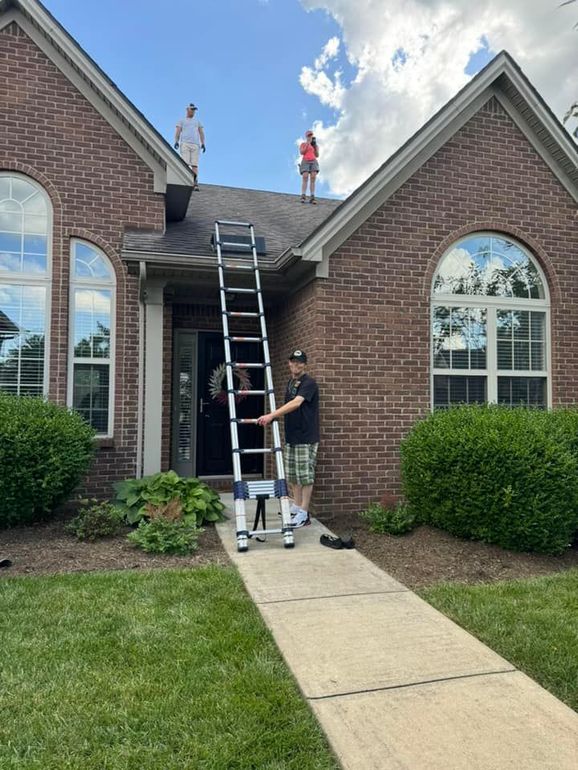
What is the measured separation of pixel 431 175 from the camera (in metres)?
7.45

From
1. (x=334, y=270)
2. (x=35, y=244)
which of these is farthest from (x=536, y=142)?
(x=35, y=244)

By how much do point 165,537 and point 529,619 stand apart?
3.25 m

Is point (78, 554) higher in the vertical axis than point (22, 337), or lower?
lower

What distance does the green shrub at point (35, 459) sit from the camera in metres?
5.82

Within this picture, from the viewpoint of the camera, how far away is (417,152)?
23.2ft

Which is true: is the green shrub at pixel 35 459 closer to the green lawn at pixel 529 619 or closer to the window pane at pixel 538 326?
the green lawn at pixel 529 619

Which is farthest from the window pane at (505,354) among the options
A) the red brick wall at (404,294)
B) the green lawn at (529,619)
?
the green lawn at (529,619)

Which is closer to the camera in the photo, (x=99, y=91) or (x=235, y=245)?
(x=235, y=245)

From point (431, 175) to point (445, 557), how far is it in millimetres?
4899

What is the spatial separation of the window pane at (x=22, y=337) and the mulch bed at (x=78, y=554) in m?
2.07

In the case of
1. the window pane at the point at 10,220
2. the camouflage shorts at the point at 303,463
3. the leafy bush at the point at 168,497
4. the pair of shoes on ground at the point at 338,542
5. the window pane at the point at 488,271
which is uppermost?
the window pane at the point at 10,220

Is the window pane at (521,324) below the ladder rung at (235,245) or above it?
below

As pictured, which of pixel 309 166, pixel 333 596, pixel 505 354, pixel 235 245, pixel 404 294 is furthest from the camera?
pixel 309 166

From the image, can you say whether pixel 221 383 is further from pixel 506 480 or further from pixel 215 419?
pixel 506 480
